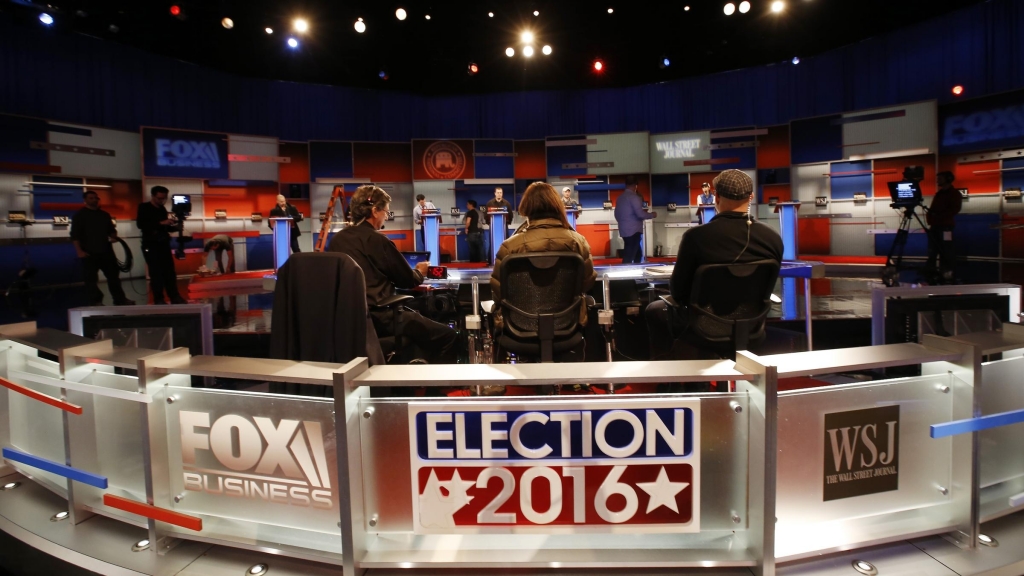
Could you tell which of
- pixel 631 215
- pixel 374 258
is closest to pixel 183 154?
pixel 631 215

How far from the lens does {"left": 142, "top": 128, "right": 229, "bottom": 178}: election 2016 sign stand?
9.59 meters

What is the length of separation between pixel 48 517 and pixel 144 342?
0.91 meters

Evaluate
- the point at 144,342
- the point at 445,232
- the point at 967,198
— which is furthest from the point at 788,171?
the point at 144,342

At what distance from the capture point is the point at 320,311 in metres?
2.01

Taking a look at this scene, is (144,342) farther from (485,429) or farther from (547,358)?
(485,429)

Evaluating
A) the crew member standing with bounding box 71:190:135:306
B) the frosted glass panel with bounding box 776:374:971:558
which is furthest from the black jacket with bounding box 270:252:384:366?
the crew member standing with bounding box 71:190:135:306

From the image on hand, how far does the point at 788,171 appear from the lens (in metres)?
10.9

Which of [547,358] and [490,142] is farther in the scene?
[490,142]

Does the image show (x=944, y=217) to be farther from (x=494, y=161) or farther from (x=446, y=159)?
(x=446, y=159)

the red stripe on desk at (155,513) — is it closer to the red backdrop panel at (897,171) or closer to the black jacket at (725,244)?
the black jacket at (725,244)

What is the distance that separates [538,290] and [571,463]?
1056 mm

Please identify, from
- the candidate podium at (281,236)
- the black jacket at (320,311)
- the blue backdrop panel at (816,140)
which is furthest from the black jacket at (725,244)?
the blue backdrop panel at (816,140)

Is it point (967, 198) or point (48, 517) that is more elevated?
point (967, 198)

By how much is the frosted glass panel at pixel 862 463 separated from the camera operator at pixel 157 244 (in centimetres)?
656
